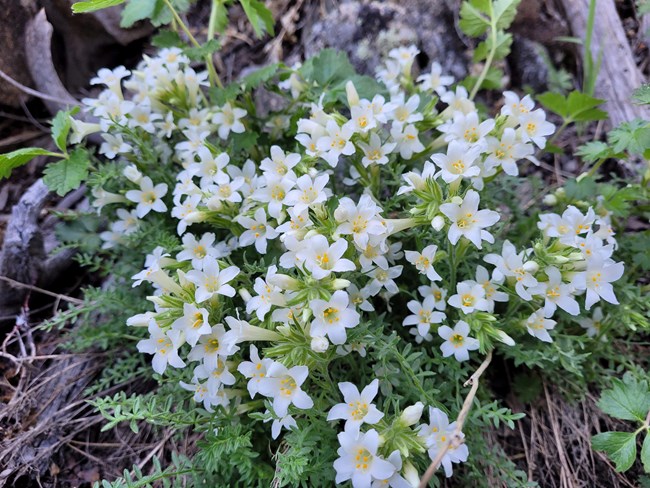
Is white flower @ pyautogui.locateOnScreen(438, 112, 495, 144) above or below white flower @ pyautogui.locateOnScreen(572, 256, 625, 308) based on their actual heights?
above

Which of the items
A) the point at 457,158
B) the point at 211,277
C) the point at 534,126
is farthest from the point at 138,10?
the point at 534,126

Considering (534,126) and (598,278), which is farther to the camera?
(534,126)

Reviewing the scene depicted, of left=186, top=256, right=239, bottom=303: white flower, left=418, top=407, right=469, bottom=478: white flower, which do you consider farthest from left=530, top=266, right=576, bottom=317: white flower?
left=186, top=256, right=239, bottom=303: white flower

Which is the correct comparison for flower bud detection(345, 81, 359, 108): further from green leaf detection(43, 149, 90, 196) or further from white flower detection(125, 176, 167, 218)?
green leaf detection(43, 149, 90, 196)

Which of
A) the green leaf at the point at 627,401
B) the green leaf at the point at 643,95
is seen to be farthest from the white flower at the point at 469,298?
the green leaf at the point at 643,95

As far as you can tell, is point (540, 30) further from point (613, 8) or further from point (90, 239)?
point (90, 239)

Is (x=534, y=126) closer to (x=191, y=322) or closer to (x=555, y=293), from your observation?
(x=555, y=293)
